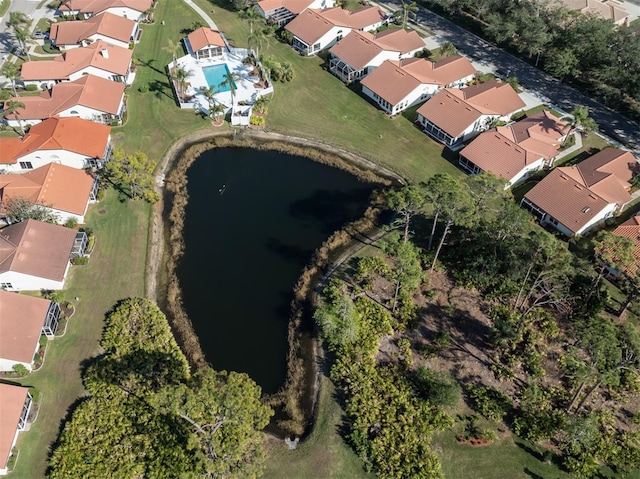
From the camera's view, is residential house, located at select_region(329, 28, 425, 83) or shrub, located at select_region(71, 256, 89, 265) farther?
residential house, located at select_region(329, 28, 425, 83)

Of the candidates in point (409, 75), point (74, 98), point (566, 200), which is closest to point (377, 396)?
point (566, 200)

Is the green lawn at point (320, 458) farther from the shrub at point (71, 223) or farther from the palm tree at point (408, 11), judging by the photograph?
the palm tree at point (408, 11)

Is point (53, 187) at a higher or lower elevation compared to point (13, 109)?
lower

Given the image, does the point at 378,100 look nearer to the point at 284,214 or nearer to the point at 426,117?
the point at 426,117

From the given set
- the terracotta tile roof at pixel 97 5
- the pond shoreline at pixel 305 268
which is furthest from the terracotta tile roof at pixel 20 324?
the terracotta tile roof at pixel 97 5

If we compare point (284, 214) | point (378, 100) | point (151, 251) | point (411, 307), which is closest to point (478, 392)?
point (411, 307)

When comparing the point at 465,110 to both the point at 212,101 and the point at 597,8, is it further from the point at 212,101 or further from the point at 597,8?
the point at 597,8

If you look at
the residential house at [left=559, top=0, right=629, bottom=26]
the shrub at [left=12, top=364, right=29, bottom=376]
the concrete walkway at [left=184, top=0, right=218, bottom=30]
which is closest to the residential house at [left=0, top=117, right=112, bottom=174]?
the shrub at [left=12, top=364, right=29, bottom=376]

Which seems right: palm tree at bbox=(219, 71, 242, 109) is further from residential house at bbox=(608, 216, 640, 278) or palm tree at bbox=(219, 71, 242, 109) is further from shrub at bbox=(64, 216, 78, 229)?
residential house at bbox=(608, 216, 640, 278)
